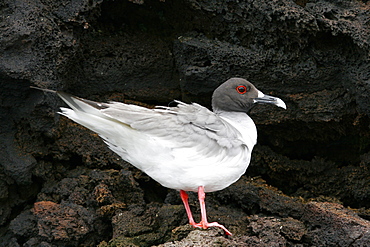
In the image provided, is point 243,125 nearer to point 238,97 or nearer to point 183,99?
point 238,97

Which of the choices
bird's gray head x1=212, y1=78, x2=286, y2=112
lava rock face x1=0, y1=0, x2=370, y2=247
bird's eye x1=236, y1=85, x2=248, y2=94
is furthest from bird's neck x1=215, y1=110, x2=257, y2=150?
lava rock face x1=0, y1=0, x2=370, y2=247

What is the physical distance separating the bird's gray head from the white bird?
0.48 metres

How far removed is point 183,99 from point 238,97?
4.83 ft

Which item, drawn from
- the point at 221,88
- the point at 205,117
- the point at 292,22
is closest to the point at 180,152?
the point at 205,117

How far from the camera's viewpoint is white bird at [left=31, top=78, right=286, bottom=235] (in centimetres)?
523

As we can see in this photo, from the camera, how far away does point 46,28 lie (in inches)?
238

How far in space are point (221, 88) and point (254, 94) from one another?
15.8 inches

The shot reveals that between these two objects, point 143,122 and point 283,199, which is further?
point 283,199

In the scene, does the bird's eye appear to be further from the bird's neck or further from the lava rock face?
the lava rock face

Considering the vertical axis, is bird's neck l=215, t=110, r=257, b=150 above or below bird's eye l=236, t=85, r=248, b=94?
below

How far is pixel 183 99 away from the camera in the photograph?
730 centimetres

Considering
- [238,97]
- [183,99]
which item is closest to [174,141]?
[238,97]

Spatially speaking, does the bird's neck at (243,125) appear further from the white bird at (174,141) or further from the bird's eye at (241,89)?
the bird's eye at (241,89)

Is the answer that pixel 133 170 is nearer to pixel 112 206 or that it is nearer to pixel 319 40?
pixel 112 206
